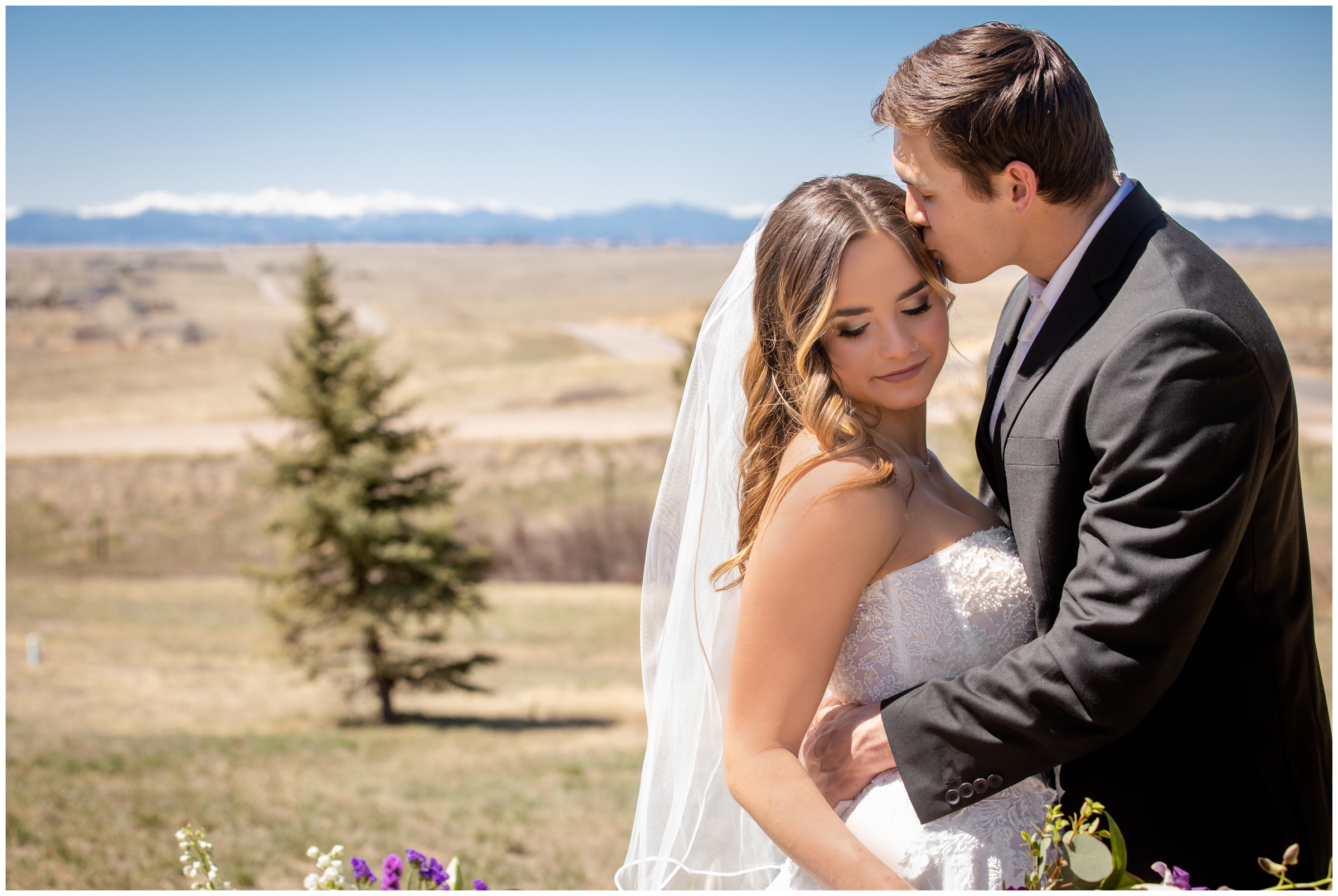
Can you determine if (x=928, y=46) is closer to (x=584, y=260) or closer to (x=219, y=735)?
(x=219, y=735)

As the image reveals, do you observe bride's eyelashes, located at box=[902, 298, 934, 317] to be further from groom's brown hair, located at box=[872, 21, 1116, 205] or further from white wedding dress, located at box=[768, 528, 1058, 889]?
white wedding dress, located at box=[768, 528, 1058, 889]

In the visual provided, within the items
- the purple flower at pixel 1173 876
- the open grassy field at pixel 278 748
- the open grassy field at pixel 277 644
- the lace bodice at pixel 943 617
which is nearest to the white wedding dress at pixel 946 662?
the lace bodice at pixel 943 617

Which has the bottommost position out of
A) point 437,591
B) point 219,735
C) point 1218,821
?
point 219,735

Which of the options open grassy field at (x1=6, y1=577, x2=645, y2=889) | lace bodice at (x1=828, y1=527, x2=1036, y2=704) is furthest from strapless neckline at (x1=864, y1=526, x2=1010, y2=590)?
open grassy field at (x1=6, y1=577, x2=645, y2=889)

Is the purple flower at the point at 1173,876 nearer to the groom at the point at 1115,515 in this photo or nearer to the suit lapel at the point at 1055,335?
the groom at the point at 1115,515

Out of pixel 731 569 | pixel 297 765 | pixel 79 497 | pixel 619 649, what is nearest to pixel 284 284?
pixel 79 497

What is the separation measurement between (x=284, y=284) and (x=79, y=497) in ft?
375

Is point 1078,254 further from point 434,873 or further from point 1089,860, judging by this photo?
point 434,873

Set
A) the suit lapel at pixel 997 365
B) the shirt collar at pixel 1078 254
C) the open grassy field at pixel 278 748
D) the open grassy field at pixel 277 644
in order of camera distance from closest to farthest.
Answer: the shirt collar at pixel 1078 254
the suit lapel at pixel 997 365
the open grassy field at pixel 278 748
the open grassy field at pixel 277 644

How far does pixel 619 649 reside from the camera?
28.0 m

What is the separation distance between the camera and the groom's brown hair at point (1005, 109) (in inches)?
77.5

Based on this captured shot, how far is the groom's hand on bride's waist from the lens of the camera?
7.13 feet

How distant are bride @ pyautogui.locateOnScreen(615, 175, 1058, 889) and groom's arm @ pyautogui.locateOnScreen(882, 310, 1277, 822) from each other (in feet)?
0.78

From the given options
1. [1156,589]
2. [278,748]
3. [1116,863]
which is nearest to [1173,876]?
[1116,863]
